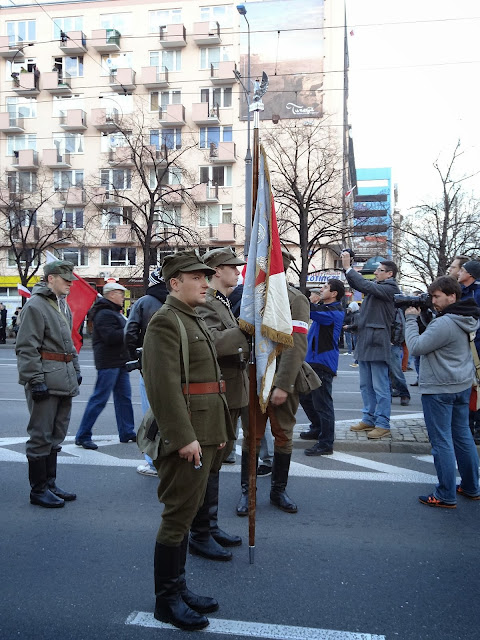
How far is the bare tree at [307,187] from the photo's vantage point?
28.6 m

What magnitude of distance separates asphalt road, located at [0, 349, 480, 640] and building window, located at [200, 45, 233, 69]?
39.0 meters

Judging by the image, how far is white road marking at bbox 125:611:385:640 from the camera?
310 centimetres

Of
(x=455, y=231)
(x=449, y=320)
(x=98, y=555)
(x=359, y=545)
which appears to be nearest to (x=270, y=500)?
(x=359, y=545)

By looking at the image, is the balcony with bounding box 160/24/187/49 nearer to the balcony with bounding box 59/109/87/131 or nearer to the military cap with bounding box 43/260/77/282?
the balcony with bounding box 59/109/87/131

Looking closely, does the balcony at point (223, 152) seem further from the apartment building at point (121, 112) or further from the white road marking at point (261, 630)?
the white road marking at point (261, 630)

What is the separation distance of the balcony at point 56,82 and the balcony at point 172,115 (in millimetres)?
7033

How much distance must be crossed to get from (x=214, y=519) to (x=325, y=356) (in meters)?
3.02

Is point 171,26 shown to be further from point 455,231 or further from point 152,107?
point 455,231

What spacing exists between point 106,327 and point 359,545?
421cm

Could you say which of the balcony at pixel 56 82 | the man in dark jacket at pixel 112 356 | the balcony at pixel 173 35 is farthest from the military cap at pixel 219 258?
the balcony at pixel 56 82

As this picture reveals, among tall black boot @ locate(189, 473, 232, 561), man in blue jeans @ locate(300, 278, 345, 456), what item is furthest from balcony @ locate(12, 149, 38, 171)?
tall black boot @ locate(189, 473, 232, 561)

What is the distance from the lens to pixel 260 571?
3865 mm

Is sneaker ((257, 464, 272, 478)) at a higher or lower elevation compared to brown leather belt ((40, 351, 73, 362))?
lower

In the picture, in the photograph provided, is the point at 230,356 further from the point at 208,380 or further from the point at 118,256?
the point at 118,256
